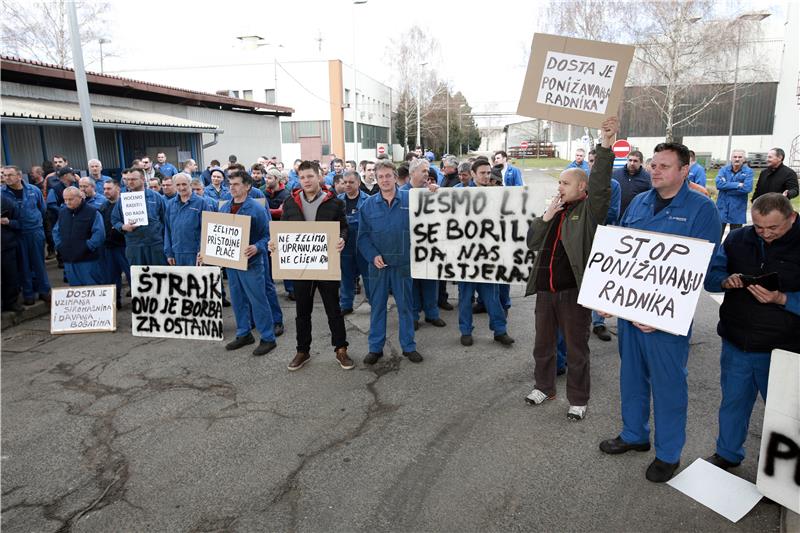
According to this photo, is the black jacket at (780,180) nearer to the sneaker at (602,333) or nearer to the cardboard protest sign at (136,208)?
the sneaker at (602,333)

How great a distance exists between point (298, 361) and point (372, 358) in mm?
804

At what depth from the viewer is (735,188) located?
1022cm

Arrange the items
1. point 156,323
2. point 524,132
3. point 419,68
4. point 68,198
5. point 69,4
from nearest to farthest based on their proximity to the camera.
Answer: point 156,323 → point 68,198 → point 69,4 → point 419,68 → point 524,132

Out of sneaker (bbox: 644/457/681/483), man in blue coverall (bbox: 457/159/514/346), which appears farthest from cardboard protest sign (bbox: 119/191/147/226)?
sneaker (bbox: 644/457/681/483)

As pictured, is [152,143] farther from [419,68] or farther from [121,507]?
[419,68]

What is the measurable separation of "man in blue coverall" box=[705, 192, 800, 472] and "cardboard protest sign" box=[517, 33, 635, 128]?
1470mm

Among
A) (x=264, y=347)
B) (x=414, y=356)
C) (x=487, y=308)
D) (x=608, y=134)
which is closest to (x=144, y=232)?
(x=264, y=347)

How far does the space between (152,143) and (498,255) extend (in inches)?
733

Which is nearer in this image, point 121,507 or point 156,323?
point 121,507

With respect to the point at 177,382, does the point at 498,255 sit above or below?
above

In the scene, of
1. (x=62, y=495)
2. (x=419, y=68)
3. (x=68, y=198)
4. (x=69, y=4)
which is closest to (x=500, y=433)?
(x=62, y=495)

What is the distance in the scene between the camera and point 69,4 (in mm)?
10109

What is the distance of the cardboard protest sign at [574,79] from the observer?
4.27 m

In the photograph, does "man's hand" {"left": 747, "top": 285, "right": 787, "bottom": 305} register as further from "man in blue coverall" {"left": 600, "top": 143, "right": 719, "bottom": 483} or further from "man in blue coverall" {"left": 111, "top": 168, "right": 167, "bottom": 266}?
"man in blue coverall" {"left": 111, "top": 168, "right": 167, "bottom": 266}
